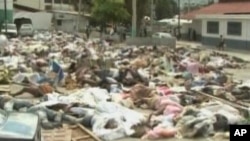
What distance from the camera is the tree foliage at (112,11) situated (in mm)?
68000

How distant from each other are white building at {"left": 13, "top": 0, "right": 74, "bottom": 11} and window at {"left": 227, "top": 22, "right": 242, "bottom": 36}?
48.6 meters

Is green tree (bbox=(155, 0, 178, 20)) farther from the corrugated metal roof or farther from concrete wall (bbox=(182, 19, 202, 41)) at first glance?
the corrugated metal roof

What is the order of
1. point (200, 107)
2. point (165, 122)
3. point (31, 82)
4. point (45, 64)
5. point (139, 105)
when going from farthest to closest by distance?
point (45, 64) → point (31, 82) → point (139, 105) → point (200, 107) → point (165, 122)

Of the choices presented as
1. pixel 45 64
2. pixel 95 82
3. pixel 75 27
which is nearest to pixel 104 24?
pixel 75 27

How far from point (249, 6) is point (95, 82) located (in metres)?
28.9

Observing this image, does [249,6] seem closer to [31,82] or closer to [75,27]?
[31,82]

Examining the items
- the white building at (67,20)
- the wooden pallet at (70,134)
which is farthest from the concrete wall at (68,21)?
the wooden pallet at (70,134)

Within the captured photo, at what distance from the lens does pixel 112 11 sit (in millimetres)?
68375

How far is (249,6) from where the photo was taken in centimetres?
4634

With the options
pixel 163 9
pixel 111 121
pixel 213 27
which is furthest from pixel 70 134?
pixel 163 9

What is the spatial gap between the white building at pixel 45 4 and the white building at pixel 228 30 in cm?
4385

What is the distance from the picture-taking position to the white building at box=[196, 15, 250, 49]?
4331cm

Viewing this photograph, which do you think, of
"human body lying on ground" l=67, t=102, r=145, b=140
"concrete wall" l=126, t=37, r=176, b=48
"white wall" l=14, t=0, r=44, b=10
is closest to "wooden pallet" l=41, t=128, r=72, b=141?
"human body lying on ground" l=67, t=102, r=145, b=140

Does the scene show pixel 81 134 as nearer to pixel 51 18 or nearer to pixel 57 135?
pixel 57 135
